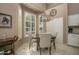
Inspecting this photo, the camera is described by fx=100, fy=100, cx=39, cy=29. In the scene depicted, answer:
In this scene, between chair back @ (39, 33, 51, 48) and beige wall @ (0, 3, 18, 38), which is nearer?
beige wall @ (0, 3, 18, 38)

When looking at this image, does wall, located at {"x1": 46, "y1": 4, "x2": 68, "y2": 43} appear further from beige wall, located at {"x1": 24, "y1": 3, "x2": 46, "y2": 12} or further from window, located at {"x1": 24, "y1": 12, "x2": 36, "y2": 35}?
window, located at {"x1": 24, "y1": 12, "x2": 36, "y2": 35}

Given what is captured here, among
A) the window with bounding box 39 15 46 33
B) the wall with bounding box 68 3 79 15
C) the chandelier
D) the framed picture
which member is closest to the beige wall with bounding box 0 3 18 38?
the framed picture

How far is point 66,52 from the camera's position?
→ 208 cm

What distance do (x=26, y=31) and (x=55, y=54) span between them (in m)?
0.79

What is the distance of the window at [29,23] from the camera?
2.13 metres

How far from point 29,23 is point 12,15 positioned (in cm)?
39

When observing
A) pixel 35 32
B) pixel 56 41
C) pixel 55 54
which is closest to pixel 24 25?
pixel 35 32

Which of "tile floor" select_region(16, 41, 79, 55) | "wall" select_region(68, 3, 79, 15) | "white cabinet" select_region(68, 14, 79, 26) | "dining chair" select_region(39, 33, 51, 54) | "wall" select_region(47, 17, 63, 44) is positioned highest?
"wall" select_region(68, 3, 79, 15)

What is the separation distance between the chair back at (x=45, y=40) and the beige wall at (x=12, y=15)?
21.9 inches

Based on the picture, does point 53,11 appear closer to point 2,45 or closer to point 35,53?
point 35,53

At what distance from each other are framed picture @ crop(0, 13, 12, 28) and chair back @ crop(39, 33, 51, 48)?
708 mm

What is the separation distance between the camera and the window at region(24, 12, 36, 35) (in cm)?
213

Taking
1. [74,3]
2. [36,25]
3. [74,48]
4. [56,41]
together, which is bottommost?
[74,48]

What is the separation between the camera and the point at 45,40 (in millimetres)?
2172
